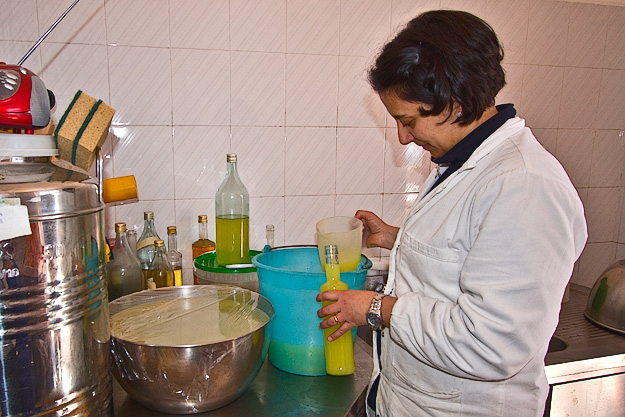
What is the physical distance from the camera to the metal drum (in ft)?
2.35

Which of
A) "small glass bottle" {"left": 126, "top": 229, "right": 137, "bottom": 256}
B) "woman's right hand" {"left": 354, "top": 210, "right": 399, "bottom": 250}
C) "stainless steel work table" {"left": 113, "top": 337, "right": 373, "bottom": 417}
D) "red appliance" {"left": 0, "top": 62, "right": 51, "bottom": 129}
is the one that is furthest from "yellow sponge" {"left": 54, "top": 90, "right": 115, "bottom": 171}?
"woman's right hand" {"left": 354, "top": 210, "right": 399, "bottom": 250}

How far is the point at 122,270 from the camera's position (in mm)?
1321

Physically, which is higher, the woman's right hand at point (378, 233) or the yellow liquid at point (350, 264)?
the woman's right hand at point (378, 233)

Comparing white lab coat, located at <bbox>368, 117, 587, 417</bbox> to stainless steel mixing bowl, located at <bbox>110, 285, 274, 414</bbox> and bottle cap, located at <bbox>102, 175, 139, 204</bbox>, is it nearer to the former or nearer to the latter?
stainless steel mixing bowl, located at <bbox>110, 285, 274, 414</bbox>

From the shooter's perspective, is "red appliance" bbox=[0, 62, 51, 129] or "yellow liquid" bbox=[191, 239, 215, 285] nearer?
"red appliance" bbox=[0, 62, 51, 129]

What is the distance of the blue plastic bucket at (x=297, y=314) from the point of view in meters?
1.13

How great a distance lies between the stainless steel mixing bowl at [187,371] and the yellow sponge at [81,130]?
14.6 inches

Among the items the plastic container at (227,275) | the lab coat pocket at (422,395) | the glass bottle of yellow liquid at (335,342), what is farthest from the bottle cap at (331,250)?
the plastic container at (227,275)

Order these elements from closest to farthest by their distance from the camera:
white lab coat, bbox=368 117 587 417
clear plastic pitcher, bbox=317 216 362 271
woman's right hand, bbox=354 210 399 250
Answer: white lab coat, bbox=368 117 587 417, clear plastic pitcher, bbox=317 216 362 271, woman's right hand, bbox=354 210 399 250

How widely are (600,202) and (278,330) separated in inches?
69.7

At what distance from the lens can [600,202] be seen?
222cm

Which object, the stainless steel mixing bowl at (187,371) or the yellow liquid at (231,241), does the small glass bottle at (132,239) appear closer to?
the yellow liquid at (231,241)

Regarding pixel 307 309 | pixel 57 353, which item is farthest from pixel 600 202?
pixel 57 353

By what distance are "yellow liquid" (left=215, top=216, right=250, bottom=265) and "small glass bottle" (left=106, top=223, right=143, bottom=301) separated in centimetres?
24
